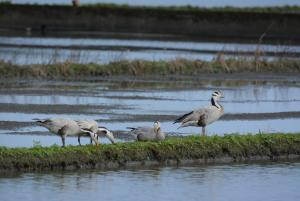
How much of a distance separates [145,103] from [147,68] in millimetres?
6902

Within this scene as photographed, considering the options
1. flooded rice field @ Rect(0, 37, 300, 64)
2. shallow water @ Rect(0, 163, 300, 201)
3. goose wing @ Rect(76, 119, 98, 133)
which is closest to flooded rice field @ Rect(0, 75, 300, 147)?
goose wing @ Rect(76, 119, 98, 133)

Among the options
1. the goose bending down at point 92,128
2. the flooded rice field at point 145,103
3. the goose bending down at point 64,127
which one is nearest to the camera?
the goose bending down at point 64,127

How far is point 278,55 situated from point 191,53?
4137 mm

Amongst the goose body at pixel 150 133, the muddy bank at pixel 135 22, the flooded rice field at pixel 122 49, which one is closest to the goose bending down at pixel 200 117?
the goose body at pixel 150 133

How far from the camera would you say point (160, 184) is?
53.8 ft

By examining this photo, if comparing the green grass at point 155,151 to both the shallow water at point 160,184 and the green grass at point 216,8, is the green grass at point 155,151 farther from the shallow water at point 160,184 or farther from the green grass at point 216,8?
the green grass at point 216,8

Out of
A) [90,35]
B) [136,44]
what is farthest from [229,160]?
[90,35]

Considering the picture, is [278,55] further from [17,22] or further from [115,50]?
[17,22]

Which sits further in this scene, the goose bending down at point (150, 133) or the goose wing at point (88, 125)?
the goose bending down at point (150, 133)

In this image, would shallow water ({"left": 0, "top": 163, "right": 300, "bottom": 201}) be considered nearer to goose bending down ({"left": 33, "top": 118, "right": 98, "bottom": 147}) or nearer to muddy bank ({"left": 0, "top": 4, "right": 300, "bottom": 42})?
goose bending down ({"left": 33, "top": 118, "right": 98, "bottom": 147})

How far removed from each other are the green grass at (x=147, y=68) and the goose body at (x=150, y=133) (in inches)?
478

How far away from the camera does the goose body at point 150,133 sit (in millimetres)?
18359

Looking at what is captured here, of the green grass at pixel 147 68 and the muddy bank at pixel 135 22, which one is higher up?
the muddy bank at pixel 135 22

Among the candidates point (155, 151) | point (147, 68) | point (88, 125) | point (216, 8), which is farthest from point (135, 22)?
point (155, 151)
